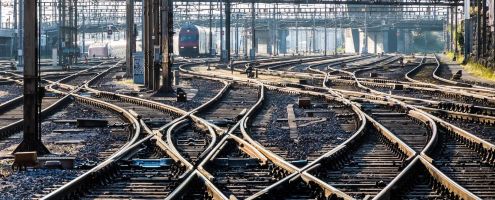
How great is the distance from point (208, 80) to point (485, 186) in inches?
1038

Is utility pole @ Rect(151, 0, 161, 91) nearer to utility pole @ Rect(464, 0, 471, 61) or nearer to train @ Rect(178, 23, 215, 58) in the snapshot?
utility pole @ Rect(464, 0, 471, 61)

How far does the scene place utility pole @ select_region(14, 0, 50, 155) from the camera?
1196 cm

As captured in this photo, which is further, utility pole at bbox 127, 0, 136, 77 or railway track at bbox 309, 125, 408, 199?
utility pole at bbox 127, 0, 136, 77

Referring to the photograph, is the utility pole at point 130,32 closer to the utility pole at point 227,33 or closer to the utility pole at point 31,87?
the utility pole at point 227,33

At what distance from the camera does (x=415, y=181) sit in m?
9.39

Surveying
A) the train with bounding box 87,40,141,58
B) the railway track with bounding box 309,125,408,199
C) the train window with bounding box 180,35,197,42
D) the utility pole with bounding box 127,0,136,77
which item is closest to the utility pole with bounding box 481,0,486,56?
the utility pole with bounding box 127,0,136,77

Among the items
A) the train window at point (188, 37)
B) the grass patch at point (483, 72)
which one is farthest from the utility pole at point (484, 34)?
the train window at point (188, 37)

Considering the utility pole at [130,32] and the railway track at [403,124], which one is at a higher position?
the utility pole at [130,32]

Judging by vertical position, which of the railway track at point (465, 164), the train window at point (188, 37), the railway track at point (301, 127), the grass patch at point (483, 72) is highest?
the train window at point (188, 37)

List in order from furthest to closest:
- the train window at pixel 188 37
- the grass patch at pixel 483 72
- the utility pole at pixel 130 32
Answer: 1. the train window at pixel 188 37
2. the utility pole at pixel 130 32
3. the grass patch at pixel 483 72

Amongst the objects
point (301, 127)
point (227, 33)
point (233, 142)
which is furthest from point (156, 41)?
point (227, 33)

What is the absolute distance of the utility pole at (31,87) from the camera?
11961 mm

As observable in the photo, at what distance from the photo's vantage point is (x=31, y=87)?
12.3 m

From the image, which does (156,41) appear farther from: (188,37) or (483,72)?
(188,37)
